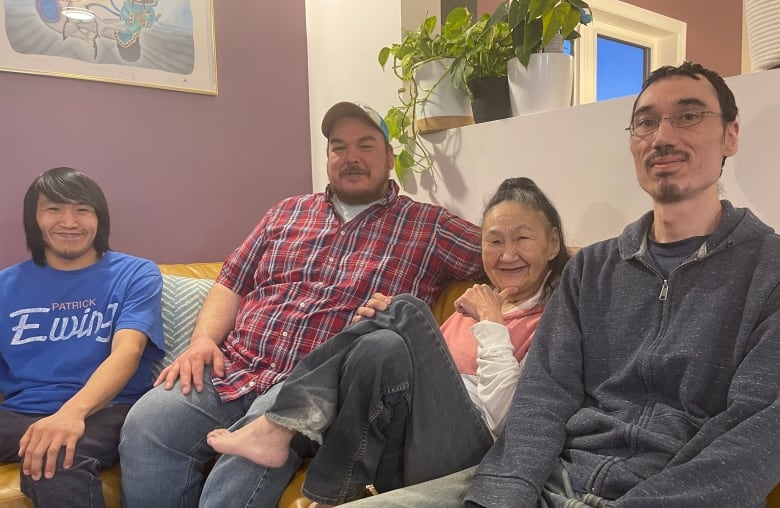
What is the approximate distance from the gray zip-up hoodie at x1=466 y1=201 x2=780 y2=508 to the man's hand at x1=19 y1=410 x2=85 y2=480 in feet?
3.22

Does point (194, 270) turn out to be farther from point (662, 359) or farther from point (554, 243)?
point (662, 359)

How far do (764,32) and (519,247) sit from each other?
0.71 m

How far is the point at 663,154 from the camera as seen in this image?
44.5 inches

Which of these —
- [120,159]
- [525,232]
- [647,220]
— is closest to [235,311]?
[120,159]

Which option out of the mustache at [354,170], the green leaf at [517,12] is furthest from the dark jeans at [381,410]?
the green leaf at [517,12]

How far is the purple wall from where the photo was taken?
6.90ft

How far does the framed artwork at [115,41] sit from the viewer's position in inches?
81.3

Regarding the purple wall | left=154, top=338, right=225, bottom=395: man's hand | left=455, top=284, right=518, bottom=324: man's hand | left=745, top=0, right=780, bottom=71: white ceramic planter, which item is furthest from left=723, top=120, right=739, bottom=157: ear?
the purple wall

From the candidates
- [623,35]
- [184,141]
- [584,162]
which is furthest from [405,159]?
[623,35]

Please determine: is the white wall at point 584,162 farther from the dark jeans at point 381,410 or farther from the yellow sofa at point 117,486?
the dark jeans at point 381,410

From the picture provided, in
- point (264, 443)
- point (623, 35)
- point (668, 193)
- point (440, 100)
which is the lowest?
point (264, 443)

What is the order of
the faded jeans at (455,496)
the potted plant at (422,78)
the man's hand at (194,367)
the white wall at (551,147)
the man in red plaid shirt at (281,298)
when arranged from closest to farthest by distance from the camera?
the faded jeans at (455,496) < the white wall at (551,147) < the man in red plaid shirt at (281,298) < the man's hand at (194,367) < the potted plant at (422,78)

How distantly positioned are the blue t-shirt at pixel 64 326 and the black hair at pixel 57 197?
66mm

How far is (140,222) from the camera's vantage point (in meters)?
2.33
